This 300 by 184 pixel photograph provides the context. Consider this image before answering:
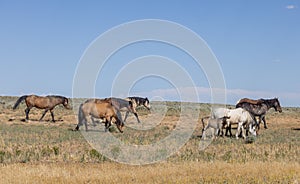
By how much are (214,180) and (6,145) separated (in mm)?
10425

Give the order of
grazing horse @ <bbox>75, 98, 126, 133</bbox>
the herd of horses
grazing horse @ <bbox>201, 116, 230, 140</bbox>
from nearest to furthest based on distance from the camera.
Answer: grazing horse @ <bbox>201, 116, 230, 140</bbox> → the herd of horses → grazing horse @ <bbox>75, 98, 126, 133</bbox>

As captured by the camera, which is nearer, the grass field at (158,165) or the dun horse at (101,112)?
the grass field at (158,165)

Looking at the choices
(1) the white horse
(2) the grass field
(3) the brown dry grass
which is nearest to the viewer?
(3) the brown dry grass

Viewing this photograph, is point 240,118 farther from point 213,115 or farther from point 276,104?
point 276,104

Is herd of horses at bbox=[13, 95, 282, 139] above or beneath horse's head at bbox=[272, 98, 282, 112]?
beneath

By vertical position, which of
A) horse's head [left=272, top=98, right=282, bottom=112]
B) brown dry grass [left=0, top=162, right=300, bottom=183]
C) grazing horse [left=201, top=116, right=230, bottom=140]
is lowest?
brown dry grass [left=0, top=162, right=300, bottom=183]

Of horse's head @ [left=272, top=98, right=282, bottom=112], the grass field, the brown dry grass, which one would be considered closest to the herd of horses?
horse's head @ [left=272, top=98, right=282, bottom=112]

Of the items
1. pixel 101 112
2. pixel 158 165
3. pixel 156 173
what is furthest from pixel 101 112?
pixel 156 173

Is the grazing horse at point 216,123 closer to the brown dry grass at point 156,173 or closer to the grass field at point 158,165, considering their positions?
the grass field at point 158,165

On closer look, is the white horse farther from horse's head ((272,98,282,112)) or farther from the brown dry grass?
horse's head ((272,98,282,112))

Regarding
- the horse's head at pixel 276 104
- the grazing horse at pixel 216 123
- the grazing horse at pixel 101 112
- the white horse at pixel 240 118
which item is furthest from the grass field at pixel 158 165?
the horse's head at pixel 276 104

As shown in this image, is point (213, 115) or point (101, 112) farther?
point (101, 112)

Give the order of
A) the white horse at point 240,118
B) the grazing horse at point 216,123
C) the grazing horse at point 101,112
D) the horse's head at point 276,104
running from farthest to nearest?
the horse's head at point 276,104, the grazing horse at point 101,112, the white horse at point 240,118, the grazing horse at point 216,123

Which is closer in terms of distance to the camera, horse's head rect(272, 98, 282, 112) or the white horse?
the white horse
